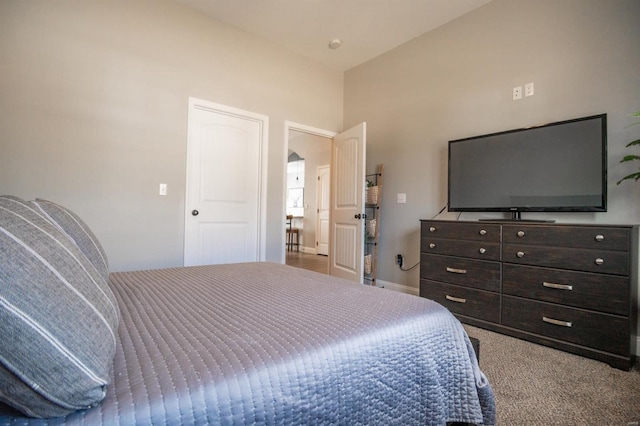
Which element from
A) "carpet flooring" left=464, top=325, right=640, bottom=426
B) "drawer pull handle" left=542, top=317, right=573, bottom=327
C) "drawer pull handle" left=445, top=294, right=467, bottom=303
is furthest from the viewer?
"drawer pull handle" left=445, top=294, right=467, bottom=303

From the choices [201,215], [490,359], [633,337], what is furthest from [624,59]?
[201,215]

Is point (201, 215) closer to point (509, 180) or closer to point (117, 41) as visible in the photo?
point (117, 41)

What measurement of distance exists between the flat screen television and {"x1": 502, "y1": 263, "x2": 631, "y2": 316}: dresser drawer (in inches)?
20.8

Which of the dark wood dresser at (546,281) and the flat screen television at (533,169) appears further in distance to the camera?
the flat screen television at (533,169)

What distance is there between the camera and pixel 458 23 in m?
3.10

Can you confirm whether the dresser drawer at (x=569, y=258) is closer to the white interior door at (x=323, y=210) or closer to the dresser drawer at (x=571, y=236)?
the dresser drawer at (x=571, y=236)

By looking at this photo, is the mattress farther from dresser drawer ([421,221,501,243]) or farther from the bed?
dresser drawer ([421,221,501,243])

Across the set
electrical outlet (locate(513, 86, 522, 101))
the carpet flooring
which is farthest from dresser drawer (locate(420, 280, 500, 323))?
electrical outlet (locate(513, 86, 522, 101))

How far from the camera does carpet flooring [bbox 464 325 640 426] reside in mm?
1374

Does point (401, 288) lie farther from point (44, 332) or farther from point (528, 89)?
point (44, 332)

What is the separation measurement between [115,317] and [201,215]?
2514mm

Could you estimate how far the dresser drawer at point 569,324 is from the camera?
1.84 m

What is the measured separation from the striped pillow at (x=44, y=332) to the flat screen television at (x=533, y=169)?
2845 millimetres

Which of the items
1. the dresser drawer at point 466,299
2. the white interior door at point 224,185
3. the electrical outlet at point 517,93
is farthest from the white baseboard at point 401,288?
the electrical outlet at point 517,93
